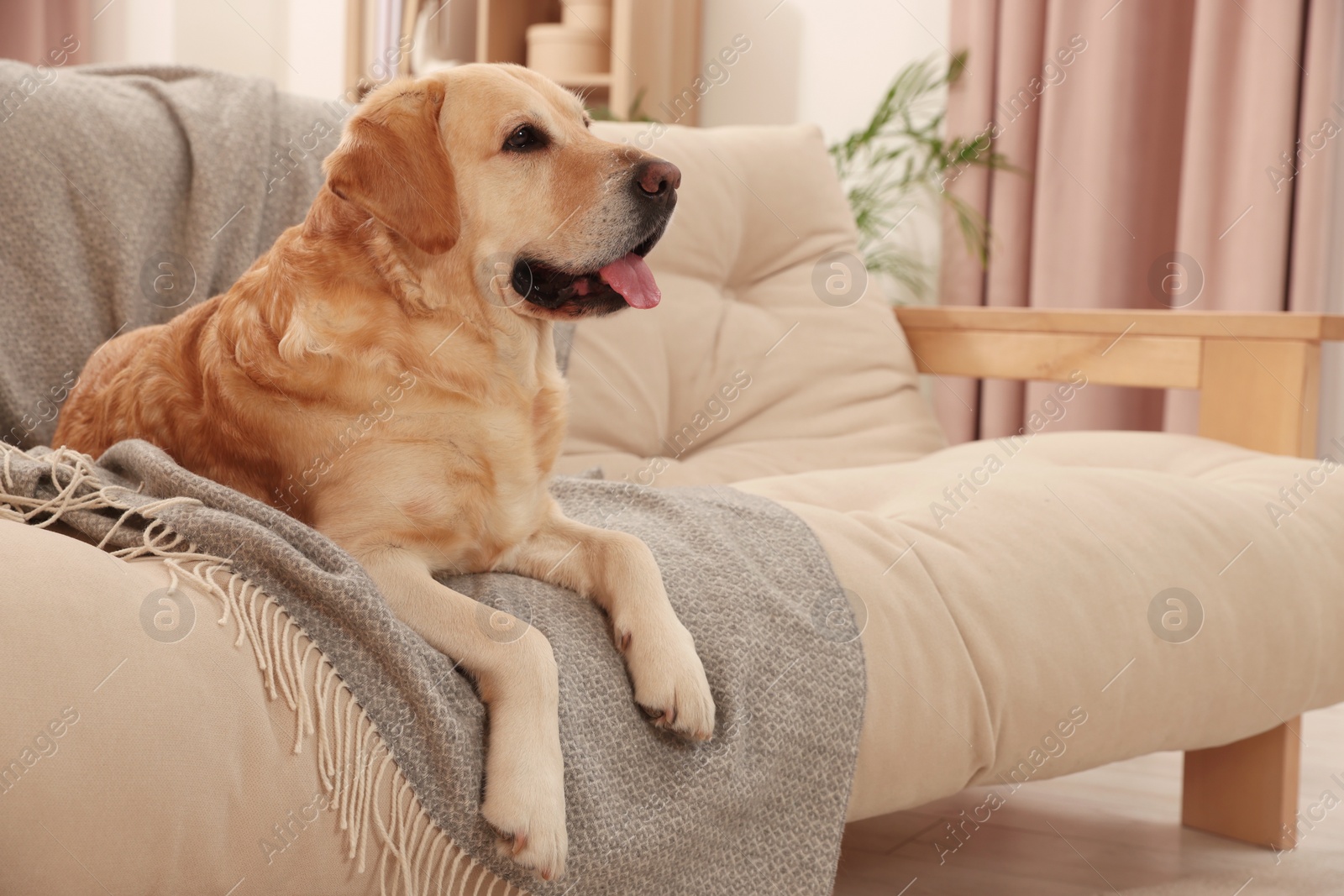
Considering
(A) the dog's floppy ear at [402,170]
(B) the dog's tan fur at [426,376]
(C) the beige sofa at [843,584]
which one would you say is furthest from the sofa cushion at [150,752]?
(A) the dog's floppy ear at [402,170]

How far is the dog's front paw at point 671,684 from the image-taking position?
39.9 inches

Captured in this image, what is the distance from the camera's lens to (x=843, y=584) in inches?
49.7

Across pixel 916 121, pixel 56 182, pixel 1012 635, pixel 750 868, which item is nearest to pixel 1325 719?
pixel 1012 635

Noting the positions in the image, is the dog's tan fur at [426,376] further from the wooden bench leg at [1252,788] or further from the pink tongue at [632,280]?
the wooden bench leg at [1252,788]

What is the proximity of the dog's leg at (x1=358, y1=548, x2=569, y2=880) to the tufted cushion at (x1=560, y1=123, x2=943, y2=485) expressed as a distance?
2.94 ft

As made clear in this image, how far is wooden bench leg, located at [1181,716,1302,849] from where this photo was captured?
5.31 feet

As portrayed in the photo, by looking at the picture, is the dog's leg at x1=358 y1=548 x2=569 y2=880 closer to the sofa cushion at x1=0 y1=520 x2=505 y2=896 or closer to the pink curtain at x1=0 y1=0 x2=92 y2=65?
the sofa cushion at x1=0 y1=520 x2=505 y2=896

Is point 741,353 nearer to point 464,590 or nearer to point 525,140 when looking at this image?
point 525,140

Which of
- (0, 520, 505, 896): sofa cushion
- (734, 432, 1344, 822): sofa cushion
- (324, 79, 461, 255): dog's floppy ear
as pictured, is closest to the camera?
(0, 520, 505, 896): sofa cushion

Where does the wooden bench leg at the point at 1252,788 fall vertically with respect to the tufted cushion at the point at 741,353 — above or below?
below

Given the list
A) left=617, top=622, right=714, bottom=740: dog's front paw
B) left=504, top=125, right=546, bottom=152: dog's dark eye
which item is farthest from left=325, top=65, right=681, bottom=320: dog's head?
left=617, top=622, right=714, bottom=740: dog's front paw

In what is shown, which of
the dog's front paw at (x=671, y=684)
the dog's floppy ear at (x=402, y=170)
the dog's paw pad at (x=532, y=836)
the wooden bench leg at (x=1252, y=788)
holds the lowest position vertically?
the wooden bench leg at (x=1252, y=788)

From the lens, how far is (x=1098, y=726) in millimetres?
1359

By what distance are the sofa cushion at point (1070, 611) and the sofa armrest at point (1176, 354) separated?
0.22 m
